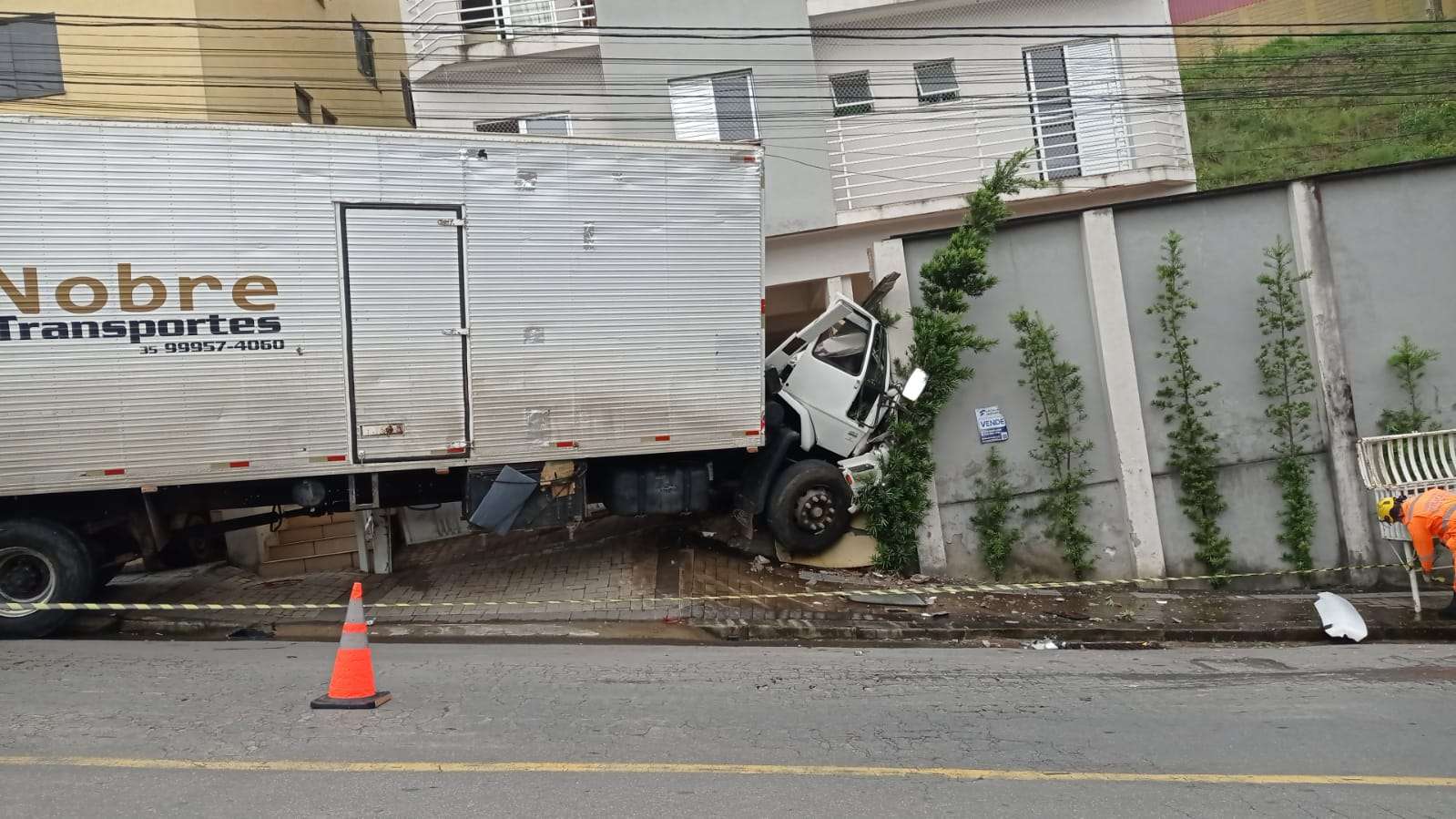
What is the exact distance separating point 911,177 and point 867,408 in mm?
5724

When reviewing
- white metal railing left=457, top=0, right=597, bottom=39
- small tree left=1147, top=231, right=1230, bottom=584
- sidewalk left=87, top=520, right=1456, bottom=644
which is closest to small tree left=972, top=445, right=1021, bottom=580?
sidewalk left=87, top=520, right=1456, bottom=644

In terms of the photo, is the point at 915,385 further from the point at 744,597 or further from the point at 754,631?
the point at 754,631

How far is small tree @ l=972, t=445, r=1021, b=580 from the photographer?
1102 centimetres

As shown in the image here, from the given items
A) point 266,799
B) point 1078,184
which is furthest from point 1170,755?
point 1078,184

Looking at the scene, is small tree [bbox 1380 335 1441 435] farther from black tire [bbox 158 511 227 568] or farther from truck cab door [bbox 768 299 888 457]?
black tire [bbox 158 511 227 568]

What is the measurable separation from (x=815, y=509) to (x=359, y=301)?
4.95 metres

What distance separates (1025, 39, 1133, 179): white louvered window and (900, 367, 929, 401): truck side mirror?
6.77 meters

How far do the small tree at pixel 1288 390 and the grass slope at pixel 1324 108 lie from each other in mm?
12889

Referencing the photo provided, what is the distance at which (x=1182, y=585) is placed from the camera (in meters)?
11.0

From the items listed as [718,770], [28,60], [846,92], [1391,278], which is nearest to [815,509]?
[718,770]

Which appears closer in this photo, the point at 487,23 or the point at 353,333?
the point at 353,333

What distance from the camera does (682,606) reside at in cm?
998

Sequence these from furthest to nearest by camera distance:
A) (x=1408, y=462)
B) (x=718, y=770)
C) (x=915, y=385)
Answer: (x=915, y=385), (x=1408, y=462), (x=718, y=770)

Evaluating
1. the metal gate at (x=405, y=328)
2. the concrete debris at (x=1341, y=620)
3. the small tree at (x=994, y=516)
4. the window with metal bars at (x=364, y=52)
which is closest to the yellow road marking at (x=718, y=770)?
the metal gate at (x=405, y=328)
